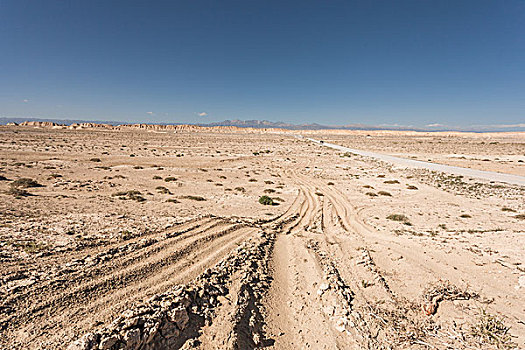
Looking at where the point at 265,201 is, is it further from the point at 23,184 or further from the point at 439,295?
the point at 23,184

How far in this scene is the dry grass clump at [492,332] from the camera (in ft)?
13.4

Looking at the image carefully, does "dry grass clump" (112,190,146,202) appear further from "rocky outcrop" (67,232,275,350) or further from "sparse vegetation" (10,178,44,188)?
"rocky outcrop" (67,232,275,350)

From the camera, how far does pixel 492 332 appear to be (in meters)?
4.26

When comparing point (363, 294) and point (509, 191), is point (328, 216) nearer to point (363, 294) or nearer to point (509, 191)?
point (363, 294)

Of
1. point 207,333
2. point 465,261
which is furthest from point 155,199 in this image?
point 465,261

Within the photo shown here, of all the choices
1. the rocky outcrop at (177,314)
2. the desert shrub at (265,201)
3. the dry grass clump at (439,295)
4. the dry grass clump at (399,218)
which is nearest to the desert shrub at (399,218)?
the dry grass clump at (399,218)

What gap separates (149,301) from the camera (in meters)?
4.56

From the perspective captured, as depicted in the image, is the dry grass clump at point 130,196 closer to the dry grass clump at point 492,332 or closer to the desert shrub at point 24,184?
Answer: the desert shrub at point 24,184

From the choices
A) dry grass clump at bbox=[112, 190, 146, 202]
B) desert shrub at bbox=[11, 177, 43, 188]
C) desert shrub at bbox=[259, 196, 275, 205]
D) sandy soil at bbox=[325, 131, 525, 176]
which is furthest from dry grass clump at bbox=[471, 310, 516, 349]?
sandy soil at bbox=[325, 131, 525, 176]

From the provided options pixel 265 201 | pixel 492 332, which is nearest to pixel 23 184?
pixel 265 201

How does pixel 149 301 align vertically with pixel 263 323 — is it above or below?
above

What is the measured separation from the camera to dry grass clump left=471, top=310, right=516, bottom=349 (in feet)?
13.4

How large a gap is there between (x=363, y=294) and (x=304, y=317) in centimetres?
178

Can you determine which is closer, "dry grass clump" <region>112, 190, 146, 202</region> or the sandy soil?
"dry grass clump" <region>112, 190, 146, 202</region>
